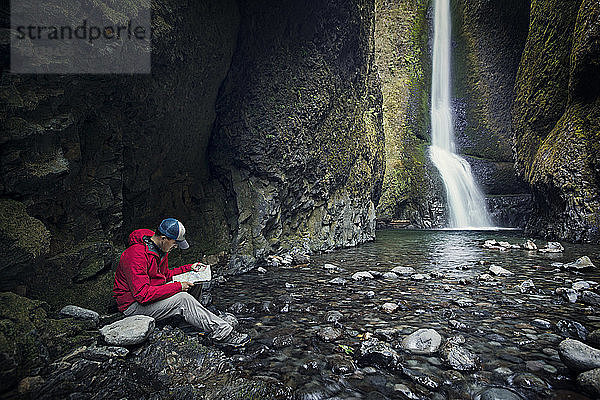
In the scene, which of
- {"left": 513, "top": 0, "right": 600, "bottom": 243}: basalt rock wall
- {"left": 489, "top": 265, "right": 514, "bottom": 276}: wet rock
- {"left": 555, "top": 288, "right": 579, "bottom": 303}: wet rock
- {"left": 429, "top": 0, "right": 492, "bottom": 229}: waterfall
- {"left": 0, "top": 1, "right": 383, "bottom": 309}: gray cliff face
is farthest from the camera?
{"left": 429, "top": 0, "right": 492, "bottom": 229}: waterfall

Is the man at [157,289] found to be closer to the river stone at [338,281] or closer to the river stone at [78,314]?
the river stone at [78,314]

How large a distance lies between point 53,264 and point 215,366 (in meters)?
2.33

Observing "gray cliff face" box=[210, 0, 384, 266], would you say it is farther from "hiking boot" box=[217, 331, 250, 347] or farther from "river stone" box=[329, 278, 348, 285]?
"hiking boot" box=[217, 331, 250, 347]

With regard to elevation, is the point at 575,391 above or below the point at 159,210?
below

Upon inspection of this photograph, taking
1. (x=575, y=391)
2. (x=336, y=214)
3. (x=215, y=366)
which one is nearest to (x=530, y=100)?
(x=336, y=214)

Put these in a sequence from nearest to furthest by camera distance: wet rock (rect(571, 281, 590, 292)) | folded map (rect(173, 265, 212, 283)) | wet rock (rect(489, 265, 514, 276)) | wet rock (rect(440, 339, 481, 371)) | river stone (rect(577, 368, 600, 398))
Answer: river stone (rect(577, 368, 600, 398)) < wet rock (rect(440, 339, 481, 371)) < folded map (rect(173, 265, 212, 283)) < wet rock (rect(571, 281, 590, 292)) < wet rock (rect(489, 265, 514, 276))

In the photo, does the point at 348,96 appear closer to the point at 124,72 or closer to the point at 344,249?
the point at 344,249

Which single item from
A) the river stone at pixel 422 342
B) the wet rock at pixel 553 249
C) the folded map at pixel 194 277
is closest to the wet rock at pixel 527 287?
the river stone at pixel 422 342

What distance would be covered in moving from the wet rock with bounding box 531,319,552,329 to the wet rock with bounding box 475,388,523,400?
1.61 metres

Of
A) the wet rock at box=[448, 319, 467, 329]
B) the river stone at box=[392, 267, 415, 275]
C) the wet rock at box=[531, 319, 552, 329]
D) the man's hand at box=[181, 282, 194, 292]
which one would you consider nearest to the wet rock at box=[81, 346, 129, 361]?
the man's hand at box=[181, 282, 194, 292]

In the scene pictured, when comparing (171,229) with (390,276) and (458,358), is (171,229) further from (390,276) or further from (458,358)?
(390,276)

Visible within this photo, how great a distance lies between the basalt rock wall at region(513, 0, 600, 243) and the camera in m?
10.4

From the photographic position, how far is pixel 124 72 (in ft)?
14.9

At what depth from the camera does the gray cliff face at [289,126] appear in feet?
26.2
